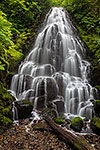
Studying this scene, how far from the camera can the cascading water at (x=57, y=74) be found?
7.82 meters

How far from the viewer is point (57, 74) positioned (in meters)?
9.78

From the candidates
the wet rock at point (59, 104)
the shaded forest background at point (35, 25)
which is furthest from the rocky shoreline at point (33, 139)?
the shaded forest background at point (35, 25)

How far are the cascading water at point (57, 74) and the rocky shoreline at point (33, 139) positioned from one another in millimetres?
2696

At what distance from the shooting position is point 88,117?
6.77 m

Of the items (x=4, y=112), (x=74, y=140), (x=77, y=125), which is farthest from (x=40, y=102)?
(x=74, y=140)

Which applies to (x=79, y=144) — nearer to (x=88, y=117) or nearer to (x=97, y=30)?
(x=88, y=117)

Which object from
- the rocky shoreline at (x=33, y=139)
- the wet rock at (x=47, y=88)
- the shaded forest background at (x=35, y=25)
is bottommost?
the rocky shoreline at (x=33, y=139)

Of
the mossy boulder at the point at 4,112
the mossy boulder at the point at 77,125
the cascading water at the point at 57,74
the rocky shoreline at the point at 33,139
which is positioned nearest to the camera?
the rocky shoreline at the point at 33,139

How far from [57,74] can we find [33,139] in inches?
255

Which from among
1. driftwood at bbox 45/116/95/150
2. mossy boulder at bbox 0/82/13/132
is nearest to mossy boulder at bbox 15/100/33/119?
mossy boulder at bbox 0/82/13/132

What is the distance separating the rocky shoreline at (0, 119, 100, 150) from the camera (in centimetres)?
338

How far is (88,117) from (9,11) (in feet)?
54.9

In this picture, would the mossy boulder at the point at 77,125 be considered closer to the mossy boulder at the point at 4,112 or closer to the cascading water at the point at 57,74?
the cascading water at the point at 57,74

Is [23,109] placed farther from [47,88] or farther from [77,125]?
[77,125]
